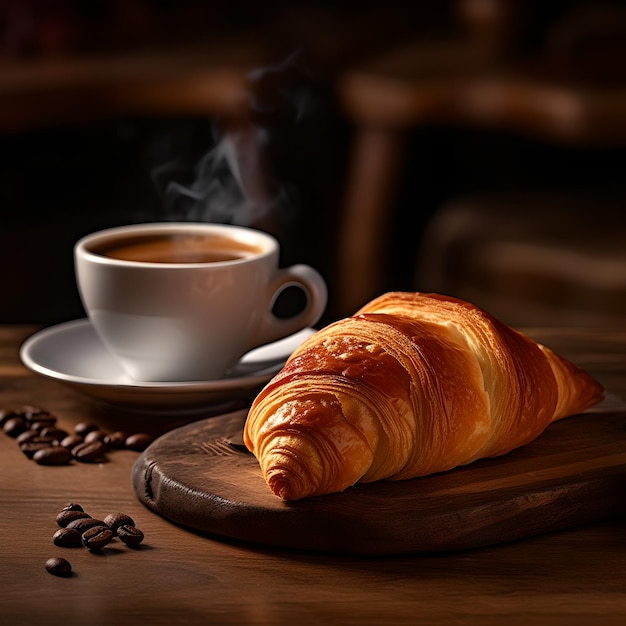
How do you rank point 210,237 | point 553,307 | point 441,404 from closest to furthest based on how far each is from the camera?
1. point 441,404
2. point 210,237
3. point 553,307

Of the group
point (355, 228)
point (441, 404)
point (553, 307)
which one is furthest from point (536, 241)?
point (441, 404)

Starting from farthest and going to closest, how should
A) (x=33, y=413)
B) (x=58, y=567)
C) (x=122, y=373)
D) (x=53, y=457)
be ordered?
(x=122, y=373) < (x=33, y=413) < (x=53, y=457) < (x=58, y=567)

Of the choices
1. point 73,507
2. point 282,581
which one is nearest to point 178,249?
point 73,507

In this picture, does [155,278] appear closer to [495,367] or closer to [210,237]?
[210,237]

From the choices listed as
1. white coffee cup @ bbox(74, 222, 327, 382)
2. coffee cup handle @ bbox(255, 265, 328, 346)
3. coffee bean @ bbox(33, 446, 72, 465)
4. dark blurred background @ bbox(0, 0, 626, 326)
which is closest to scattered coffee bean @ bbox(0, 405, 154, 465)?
coffee bean @ bbox(33, 446, 72, 465)

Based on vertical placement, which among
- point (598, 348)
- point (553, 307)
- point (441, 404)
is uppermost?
point (441, 404)

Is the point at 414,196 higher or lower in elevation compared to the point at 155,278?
lower

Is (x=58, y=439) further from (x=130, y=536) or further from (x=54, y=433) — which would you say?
(x=130, y=536)
